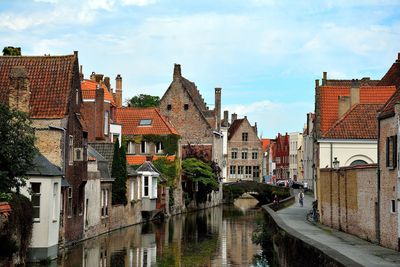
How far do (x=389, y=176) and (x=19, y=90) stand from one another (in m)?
18.2

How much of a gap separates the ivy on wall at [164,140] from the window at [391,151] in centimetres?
4101

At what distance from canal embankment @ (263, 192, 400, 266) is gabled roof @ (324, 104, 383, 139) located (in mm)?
6580

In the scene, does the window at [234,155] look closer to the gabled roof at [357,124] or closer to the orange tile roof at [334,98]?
the orange tile roof at [334,98]

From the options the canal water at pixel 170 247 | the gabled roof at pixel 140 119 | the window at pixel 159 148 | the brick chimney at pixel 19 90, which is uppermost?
the gabled roof at pixel 140 119

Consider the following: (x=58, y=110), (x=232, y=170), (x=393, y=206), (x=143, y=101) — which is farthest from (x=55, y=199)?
(x=232, y=170)

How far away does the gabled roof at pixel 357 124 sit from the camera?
44.5 metres

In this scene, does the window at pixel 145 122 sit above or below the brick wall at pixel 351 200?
above

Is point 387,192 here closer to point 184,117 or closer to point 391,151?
point 391,151

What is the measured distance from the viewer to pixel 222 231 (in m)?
52.0

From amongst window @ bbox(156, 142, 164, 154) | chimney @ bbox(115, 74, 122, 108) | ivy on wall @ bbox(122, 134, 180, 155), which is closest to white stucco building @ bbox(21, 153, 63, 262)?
ivy on wall @ bbox(122, 134, 180, 155)

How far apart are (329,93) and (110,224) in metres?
17.2

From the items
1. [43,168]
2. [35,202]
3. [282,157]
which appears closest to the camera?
[35,202]

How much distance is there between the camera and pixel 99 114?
56656mm

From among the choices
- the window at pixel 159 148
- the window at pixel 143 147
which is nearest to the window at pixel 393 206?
the window at pixel 159 148
